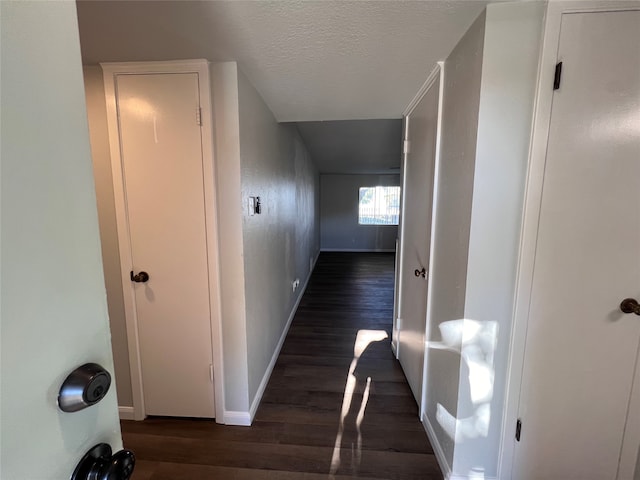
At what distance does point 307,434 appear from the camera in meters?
1.73

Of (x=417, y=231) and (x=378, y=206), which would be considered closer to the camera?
(x=417, y=231)

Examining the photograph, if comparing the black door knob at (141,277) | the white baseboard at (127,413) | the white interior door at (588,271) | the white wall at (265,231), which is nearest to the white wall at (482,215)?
the white interior door at (588,271)

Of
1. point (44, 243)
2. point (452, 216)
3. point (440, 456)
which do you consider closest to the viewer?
point (44, 243)

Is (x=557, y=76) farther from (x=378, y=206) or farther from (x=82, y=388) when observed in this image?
(x=378, y=206)

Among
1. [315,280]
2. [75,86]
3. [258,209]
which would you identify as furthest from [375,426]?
[315,280]

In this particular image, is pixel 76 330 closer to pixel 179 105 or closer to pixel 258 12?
pixel 258 12

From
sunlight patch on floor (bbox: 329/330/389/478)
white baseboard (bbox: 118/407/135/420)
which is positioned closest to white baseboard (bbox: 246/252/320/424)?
sunlight patch on floor (bbox: 329/330/389/478)

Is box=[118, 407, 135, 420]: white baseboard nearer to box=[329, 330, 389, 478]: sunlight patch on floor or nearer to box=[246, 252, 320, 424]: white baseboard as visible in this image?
box=[246, 252, 320, 424]: white baseboard

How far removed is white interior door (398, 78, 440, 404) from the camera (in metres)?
1.73

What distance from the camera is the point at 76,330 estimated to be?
→ 1.74ft

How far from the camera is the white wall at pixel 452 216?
3.93 ft

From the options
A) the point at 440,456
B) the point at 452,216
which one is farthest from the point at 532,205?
the point at 440,456

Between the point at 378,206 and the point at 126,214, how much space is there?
690 cm

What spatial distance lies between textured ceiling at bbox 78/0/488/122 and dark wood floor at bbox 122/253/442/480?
2.14 m
